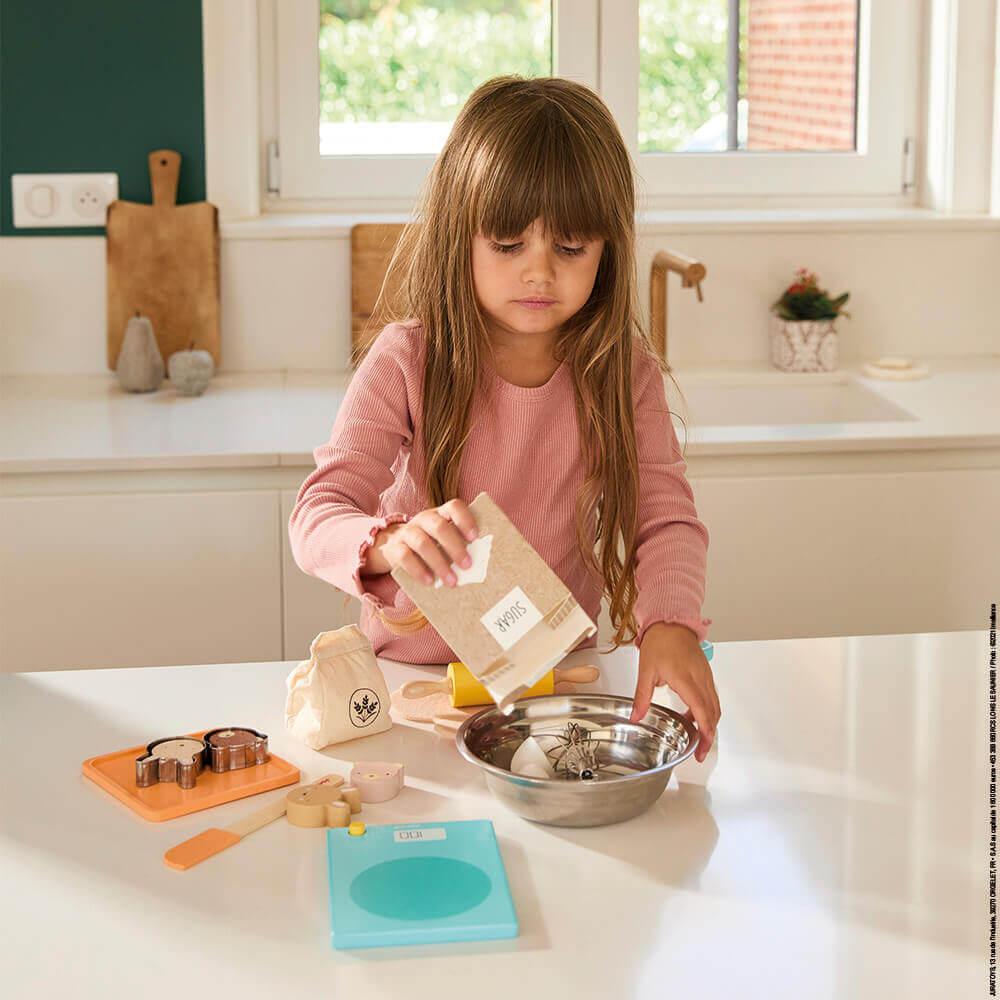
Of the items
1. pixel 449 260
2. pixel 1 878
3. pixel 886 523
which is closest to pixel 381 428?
pixel 449 260

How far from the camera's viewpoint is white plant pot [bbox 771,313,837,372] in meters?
2.69

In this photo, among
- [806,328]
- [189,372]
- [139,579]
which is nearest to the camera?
[139,579]

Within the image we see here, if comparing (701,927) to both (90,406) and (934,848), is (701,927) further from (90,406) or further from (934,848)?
(90,406)

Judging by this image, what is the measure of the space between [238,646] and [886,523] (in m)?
1.01

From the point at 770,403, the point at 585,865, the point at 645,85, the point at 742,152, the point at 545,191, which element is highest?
the point at 645,85

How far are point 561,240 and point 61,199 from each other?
158cm

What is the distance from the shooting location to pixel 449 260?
4.50ft

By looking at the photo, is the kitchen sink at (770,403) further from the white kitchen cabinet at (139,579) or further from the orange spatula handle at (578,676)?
the orange spatula handle at (578,676)

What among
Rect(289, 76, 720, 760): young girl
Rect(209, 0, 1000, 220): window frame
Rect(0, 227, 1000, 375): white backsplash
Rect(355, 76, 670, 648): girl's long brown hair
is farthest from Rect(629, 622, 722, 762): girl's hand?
Rect(209, 0, 1000, 220): window frame

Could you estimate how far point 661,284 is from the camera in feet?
8.46

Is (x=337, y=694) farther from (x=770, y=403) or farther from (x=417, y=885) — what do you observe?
(x=770, y=403)

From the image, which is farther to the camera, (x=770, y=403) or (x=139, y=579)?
(x=770, y=403)

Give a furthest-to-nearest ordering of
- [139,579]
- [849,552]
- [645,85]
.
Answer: [645,85], [849,552], [139,579]

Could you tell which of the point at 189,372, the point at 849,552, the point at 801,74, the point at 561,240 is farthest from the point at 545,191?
the point at 801,74
